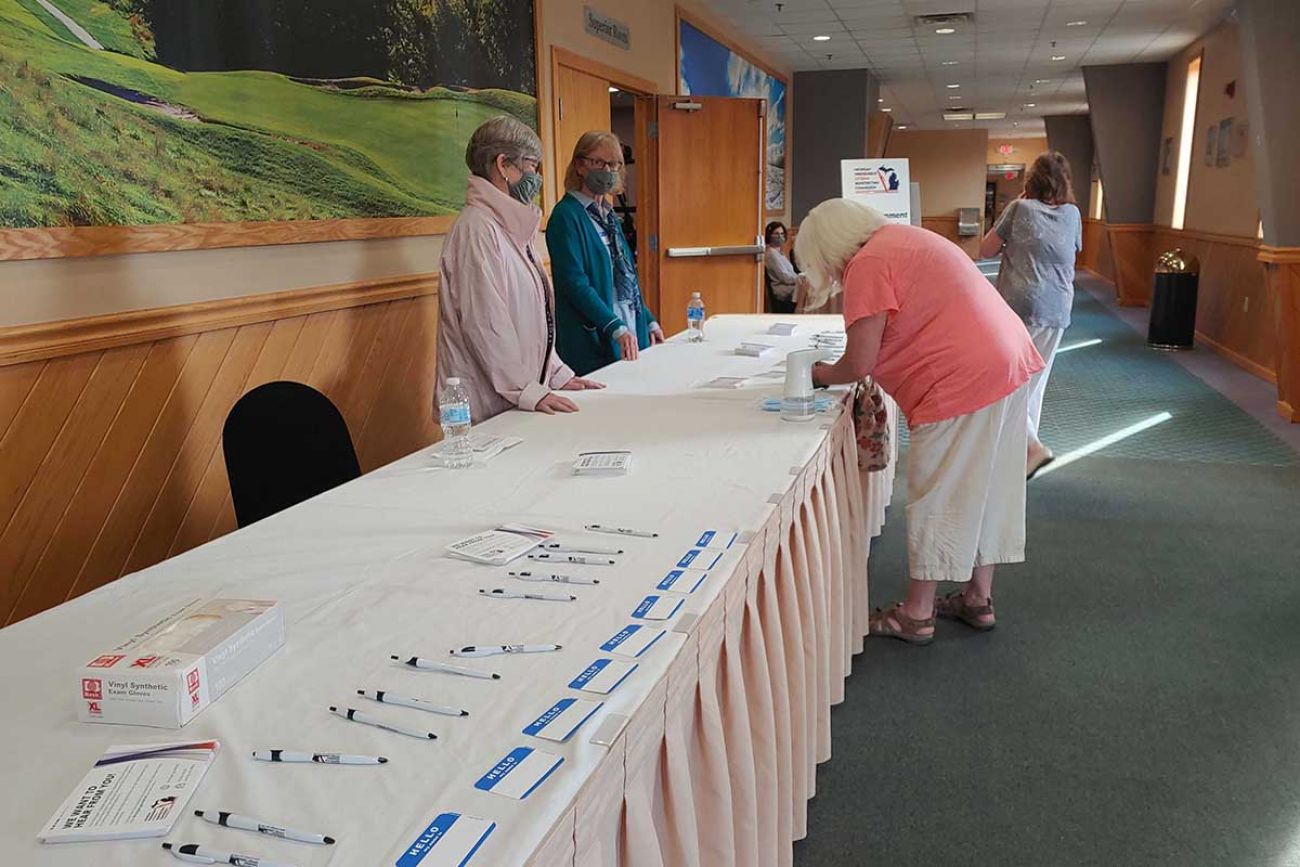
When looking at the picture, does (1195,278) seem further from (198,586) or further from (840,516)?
(198,586)

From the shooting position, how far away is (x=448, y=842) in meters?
0.80

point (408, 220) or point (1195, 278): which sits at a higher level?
point (408, 220)

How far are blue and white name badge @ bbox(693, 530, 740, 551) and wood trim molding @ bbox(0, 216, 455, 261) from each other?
1761 millimetres

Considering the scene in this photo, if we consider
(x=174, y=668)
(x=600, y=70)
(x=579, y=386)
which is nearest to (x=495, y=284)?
(x=579, y=386)

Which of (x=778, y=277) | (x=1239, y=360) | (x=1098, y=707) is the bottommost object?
(x=1098, y=707)

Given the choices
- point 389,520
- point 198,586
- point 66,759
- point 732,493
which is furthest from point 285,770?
point 732,493

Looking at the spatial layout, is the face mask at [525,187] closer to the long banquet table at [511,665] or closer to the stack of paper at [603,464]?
the long banquet table at [511,665]

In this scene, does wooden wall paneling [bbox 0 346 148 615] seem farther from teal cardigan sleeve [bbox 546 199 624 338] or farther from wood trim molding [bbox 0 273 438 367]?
teal cardigan sleeve [bbox 546 199 624 338]

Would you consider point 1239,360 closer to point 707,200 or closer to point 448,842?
point 707,200

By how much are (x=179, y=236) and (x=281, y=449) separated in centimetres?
82

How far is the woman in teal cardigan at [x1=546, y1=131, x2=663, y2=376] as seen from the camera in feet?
11.0

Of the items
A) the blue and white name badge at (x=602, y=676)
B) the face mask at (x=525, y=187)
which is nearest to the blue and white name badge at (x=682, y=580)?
the blue and white name badge at (x=602, y=676)

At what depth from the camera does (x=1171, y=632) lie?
2.92 m

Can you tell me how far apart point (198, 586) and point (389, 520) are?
0.36m
